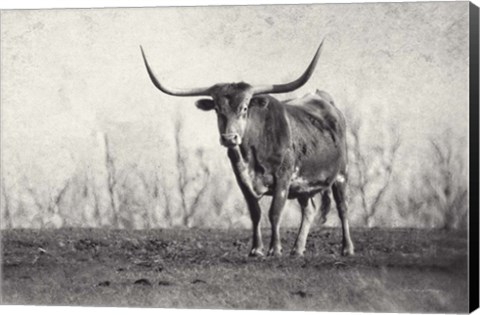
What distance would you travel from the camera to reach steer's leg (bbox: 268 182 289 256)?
42.7ft

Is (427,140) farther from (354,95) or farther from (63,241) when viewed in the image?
(63,241)

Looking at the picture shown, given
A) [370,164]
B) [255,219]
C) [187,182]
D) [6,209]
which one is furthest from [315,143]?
[6,209]

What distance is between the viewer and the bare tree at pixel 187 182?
1319cm

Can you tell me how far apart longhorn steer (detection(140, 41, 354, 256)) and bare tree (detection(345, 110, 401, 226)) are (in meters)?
0.09

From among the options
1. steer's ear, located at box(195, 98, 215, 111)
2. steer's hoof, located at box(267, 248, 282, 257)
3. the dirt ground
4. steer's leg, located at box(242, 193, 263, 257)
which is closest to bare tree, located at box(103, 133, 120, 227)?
the dirt ground

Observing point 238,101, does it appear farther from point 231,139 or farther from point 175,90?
point 175,90

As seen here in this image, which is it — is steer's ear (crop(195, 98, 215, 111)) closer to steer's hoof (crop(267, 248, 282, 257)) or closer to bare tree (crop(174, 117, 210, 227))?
bare tree (crop(174, 117, 210, 227))

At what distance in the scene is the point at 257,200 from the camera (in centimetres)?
1309

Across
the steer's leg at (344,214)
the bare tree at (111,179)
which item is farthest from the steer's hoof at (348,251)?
the bare tree at (111,179)

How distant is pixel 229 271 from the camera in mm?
13086

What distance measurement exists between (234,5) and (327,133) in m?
1.22

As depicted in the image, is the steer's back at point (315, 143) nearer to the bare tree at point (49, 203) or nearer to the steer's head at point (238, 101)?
the steer's head at point (238, 101)

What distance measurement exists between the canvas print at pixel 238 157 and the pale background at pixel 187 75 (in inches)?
0.4

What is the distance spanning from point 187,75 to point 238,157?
0.76 meters
